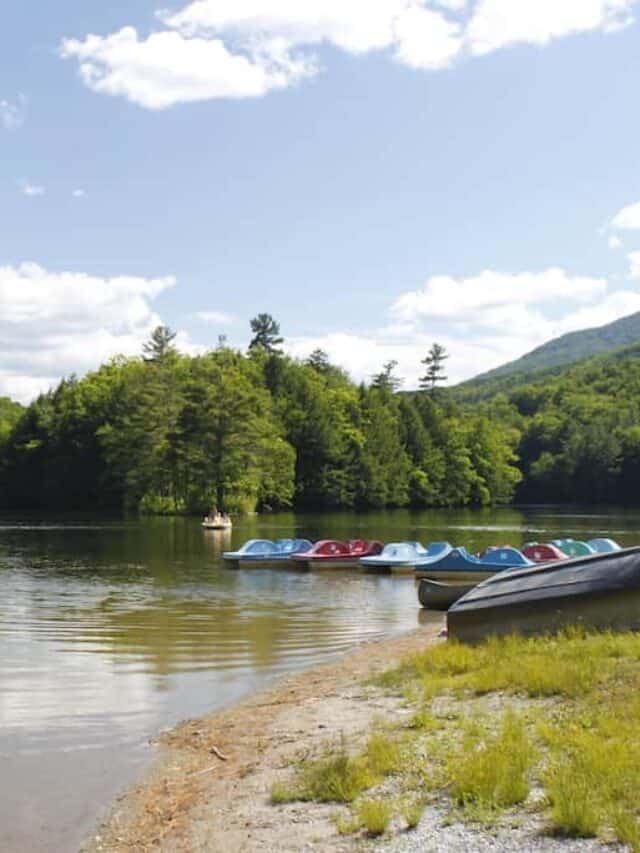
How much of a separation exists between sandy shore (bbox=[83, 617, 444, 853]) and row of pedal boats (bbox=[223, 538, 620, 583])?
1442 centimetres

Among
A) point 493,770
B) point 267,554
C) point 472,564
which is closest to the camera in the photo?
point 493,770

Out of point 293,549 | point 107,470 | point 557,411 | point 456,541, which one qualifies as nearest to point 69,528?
point 456,541

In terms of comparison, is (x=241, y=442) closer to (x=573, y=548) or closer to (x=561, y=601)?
(x=573, y=548)

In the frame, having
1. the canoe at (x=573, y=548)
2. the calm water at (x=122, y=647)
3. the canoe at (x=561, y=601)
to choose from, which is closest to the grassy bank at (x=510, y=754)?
the canoe at (x=561, y=601)

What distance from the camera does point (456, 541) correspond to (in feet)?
183

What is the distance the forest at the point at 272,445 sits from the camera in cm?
9519

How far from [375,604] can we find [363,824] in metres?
19.3

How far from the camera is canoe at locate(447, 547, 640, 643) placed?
1509 cm

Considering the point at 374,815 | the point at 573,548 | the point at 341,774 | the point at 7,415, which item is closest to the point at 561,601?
the point at 341,774

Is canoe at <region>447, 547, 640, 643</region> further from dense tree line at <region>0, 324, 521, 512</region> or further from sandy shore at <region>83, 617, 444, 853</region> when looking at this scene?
dense tree line at <region>0, 324, 521, 512</region>

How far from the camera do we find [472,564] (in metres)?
29.7

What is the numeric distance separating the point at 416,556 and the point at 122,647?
17473 mm

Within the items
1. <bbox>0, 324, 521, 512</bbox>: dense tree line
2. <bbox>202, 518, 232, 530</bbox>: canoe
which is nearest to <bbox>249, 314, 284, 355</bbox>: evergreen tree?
<bbox>0, 324, 521, 512</bbox>: dense tree line

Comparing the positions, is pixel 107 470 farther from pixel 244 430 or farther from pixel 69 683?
pixel 69 683
